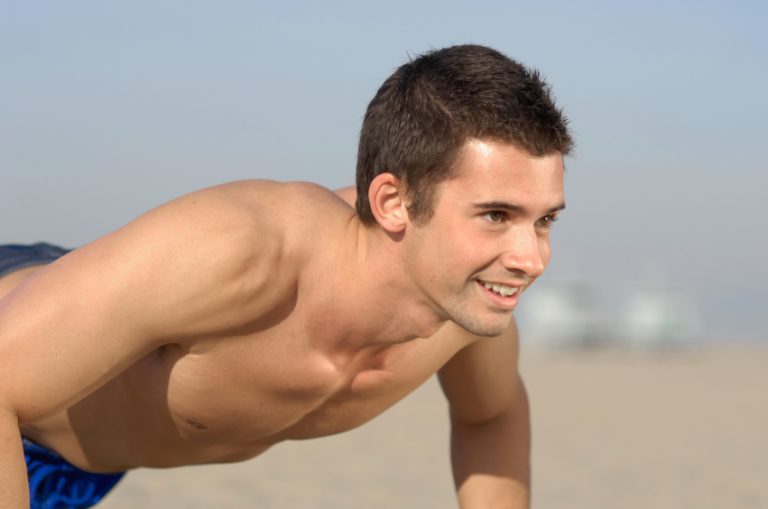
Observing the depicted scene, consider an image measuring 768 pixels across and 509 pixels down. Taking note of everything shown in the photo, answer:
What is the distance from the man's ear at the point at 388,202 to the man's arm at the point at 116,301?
0.30 meters

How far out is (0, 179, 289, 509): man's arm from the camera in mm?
2682

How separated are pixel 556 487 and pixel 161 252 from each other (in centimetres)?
729

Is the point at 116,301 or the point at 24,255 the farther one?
the point at 24,255

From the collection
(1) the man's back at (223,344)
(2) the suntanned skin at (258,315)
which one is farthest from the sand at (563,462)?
(2) the suntanned skin at (258,315)

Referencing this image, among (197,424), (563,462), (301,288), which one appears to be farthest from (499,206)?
(563,462)

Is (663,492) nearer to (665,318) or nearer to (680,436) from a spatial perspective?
(680,436)

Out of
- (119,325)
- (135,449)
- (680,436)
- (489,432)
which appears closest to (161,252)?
(119,325)

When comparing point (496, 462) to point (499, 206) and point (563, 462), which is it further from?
point (563, 462)

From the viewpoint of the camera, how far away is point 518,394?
408 centimetres

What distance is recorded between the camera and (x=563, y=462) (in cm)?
1099

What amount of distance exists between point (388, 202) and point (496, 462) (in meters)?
1.24

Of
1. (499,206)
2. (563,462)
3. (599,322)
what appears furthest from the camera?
(599,322)

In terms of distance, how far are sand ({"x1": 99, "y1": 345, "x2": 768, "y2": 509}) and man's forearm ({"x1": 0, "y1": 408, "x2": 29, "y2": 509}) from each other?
5516 millimetres

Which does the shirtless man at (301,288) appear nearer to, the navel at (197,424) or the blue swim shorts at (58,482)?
the navel at (197,424)
